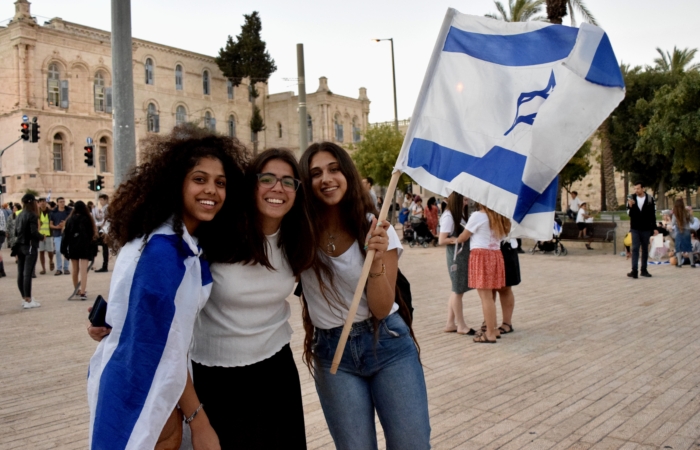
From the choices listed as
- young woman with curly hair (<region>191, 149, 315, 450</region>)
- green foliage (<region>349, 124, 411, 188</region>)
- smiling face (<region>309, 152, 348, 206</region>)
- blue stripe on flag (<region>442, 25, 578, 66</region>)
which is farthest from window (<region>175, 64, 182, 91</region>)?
young woman with curly hair (<region>191, 149, 315, 450</region>)

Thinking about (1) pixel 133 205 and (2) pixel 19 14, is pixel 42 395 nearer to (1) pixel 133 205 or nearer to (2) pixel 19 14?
(1) pixel 133 205

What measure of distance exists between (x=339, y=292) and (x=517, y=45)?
1.58m

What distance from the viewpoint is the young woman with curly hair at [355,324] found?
2.85 meters

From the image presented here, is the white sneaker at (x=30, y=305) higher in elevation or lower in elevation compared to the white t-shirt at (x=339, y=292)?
lower

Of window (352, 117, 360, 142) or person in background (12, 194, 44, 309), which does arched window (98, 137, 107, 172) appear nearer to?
window (352, 117, 360, 142)

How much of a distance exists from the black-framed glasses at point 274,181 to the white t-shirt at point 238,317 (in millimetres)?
360

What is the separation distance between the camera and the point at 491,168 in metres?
3.27

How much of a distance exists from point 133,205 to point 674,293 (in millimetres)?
10389

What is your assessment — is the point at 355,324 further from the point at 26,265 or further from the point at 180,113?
the point at 180,113

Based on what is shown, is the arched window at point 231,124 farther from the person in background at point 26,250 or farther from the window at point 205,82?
the person in background at point 26,250

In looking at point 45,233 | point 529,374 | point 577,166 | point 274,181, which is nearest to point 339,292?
point 274,181

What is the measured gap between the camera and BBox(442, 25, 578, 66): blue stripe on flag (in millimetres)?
3232

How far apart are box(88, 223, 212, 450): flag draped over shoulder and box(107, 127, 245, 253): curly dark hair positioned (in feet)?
0.43

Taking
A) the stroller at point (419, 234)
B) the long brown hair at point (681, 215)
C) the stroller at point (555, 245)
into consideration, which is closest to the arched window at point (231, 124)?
the stroller at point (419, 234)
